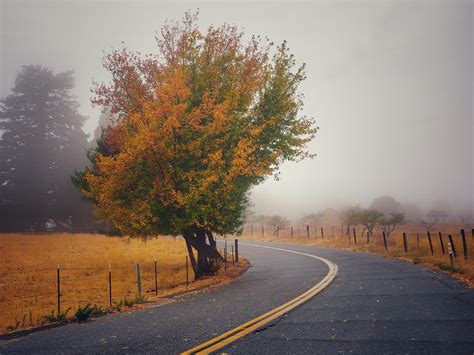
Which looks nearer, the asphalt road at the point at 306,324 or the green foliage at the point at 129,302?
the asphalt road at the point at 306,324

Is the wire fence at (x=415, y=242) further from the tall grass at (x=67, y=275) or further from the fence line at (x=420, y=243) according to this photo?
the tall grass at (x=67, y=275)

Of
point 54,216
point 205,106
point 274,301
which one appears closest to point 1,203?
point 54,216

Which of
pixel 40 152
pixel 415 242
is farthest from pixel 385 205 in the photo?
pixel 40 152

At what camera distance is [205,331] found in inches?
244

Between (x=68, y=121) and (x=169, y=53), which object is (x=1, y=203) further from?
(x=169, y=53)

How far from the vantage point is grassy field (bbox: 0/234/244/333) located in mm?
11172

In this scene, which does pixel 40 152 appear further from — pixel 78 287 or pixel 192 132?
pixel 192 132

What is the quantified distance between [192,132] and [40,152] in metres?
38.4

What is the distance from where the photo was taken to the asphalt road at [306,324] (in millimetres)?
5234

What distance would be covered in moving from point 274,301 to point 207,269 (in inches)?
304

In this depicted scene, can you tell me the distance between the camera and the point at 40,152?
43.4 meters

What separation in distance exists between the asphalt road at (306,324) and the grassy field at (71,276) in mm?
1879

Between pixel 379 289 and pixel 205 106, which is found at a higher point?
pixel 205 106

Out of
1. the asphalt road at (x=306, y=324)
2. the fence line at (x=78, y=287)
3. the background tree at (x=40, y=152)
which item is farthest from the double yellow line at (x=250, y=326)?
the background tree at (x=40, y=152)
